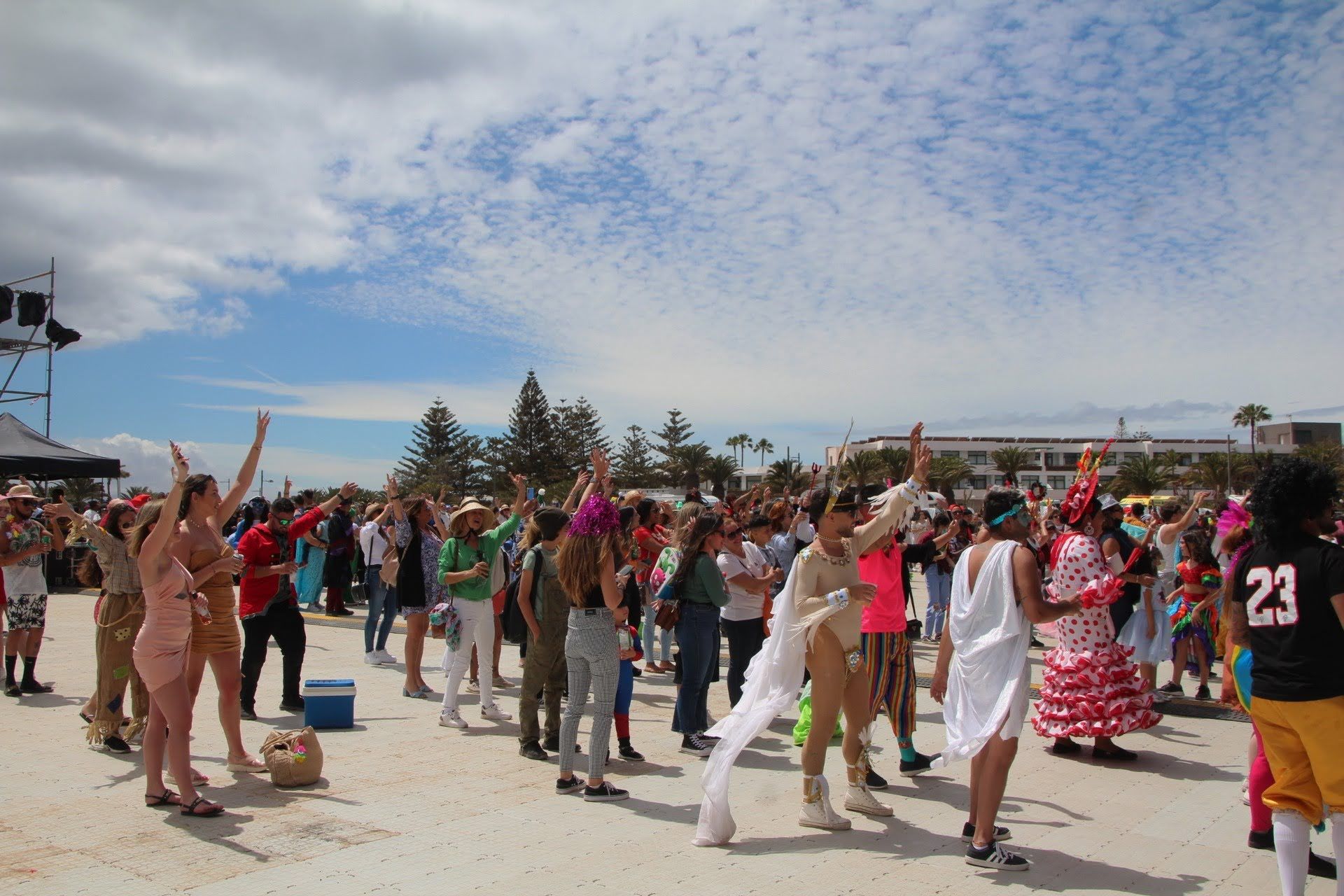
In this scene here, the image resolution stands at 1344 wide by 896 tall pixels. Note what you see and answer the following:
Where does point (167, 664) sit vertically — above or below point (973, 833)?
above

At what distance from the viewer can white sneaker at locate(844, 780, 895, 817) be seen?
5.49 meters

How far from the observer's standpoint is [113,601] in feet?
22.7

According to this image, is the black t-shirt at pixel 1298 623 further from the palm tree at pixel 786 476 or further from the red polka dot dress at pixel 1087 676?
the palm tree at pixel 786 476

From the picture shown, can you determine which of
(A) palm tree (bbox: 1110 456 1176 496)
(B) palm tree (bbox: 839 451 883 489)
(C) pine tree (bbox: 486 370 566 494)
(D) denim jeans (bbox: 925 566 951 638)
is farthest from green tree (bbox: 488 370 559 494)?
(D) denim jeans (bbox: 925 566 951 638)

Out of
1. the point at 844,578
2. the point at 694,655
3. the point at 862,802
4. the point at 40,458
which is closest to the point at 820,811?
the point at 862,802

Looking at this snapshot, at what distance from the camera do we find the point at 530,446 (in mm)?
77312

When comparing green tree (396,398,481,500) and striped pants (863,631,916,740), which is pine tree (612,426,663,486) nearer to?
green tree (396,398,481,500)

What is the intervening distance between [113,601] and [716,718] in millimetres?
4732

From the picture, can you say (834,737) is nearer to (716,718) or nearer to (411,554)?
(716,718)

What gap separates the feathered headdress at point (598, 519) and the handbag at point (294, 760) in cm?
210

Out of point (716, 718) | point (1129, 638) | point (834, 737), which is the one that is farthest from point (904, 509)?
point (1129, 638)

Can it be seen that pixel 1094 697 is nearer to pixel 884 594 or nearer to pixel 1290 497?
pixel 884 594

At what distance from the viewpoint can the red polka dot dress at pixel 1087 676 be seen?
6.68 metres

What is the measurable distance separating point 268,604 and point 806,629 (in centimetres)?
469
